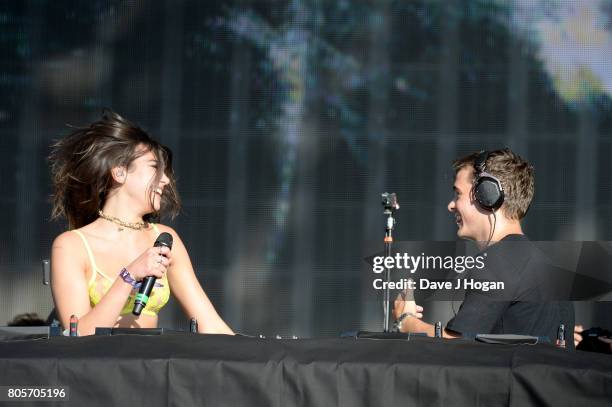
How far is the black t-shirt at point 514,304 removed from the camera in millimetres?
2125

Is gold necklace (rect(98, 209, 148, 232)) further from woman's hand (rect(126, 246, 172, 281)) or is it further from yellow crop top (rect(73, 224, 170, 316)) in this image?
woman's hand (rect(126, 246, 172, 281))

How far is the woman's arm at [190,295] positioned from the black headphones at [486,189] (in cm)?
86

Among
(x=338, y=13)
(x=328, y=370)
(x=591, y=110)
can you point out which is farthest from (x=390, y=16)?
(x=328, y=370)

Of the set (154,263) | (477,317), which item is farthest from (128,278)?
(477,317)

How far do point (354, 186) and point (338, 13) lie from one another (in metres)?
1.14

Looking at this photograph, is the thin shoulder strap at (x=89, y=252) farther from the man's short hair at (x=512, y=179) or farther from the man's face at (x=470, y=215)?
the man's short hair at (x=512, y=179)

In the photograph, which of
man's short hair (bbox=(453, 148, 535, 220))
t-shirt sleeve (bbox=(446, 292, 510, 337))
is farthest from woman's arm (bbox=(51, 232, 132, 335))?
man's short hair (bbox=(453, 148, 535, 220))

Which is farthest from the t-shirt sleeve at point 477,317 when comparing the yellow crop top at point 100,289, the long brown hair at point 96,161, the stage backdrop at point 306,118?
the stage backdrop at point 306,118

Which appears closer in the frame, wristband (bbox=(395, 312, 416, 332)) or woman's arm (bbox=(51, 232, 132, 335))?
wristband (bbox=(395, 312, 416, 332))

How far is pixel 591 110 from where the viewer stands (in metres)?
6.20

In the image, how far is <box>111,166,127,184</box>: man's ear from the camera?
3.00 meters

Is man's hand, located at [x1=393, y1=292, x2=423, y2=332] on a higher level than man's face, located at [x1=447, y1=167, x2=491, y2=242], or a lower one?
lower

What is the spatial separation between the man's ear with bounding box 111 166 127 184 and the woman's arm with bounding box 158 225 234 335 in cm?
27

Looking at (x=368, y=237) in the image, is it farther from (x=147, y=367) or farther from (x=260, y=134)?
(x=147, y=367)
